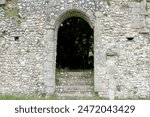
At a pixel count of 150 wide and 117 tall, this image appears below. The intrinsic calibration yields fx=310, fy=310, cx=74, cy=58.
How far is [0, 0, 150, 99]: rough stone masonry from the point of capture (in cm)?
1018

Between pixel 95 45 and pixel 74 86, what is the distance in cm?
157

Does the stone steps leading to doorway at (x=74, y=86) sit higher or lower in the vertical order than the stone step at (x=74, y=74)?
lower

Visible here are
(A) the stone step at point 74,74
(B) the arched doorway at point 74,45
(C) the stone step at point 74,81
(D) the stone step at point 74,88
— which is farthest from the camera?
(B) the arched doorway at point 74,45

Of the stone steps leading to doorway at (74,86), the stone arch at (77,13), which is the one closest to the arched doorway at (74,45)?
the stone steps leading to doorway at (74,86)

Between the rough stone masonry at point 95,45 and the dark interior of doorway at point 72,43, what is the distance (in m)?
4.15

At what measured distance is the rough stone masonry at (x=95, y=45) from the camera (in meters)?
10.2

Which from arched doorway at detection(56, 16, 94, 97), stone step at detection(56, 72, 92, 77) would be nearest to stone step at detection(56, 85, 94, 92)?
stone step at detection(56, 72, 92, 77)

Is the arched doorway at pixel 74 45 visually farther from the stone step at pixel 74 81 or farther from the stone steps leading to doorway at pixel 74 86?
the stone step at pixel 74 81

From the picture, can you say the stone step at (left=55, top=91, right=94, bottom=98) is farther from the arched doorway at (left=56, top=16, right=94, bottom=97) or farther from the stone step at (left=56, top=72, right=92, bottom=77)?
the arched doorway at (left=56, top=16, right=94, bottom=97)

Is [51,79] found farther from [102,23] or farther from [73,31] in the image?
[73,31]

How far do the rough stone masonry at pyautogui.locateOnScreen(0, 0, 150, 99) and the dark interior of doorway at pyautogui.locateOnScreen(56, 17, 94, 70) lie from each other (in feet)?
13.6

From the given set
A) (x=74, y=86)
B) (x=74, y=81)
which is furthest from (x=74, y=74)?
(x=74, y=86)

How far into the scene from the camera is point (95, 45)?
1041 centimetres

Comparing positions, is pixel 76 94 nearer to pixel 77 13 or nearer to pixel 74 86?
pixel 74 86
